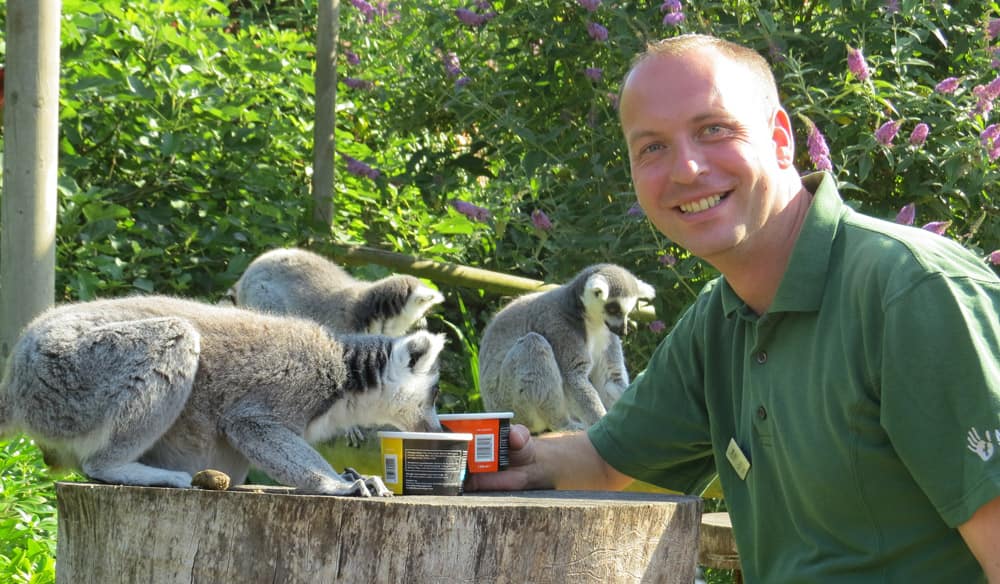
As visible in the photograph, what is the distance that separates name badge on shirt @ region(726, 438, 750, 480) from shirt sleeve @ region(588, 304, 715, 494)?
244 millimetres

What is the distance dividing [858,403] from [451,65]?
4749 mm

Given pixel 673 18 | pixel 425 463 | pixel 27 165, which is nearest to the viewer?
pixel 425 463

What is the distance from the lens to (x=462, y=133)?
270 inches

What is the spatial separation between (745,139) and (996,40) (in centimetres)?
345

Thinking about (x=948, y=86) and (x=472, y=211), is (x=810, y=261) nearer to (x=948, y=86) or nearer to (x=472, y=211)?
(x=948, y=86)

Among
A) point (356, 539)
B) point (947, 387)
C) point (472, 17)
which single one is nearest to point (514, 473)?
point (356, 539)

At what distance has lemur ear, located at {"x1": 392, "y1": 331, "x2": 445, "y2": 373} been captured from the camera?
324 centimetres

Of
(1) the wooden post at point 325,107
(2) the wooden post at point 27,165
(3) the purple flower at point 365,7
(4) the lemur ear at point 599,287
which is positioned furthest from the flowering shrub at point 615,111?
(2) the wooden post at point 27,165

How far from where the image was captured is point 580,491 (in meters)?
2.84

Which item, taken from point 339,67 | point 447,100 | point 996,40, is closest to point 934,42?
point 996,40

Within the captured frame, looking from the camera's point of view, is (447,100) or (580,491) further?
(447,100)

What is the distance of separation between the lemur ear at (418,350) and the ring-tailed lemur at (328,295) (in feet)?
7.38

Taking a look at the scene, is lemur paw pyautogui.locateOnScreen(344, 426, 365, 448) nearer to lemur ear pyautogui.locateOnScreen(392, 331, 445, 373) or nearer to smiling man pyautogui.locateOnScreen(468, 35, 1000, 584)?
lemur ear pyautogui.locateOnScreen(392, 331, 445, 373)

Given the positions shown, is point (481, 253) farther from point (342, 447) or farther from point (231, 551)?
point (231, 551)
